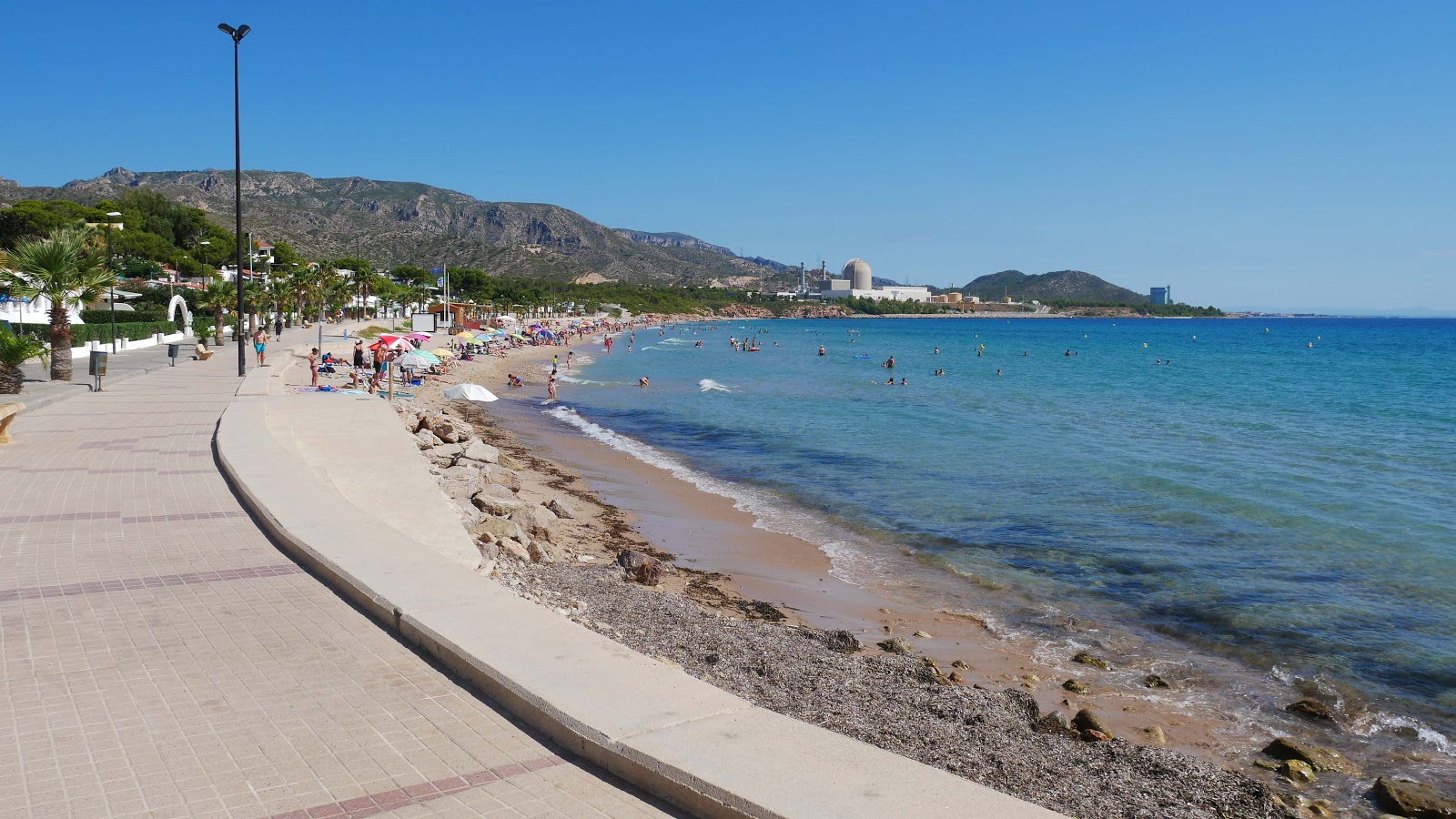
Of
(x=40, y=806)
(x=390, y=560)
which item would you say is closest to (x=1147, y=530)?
(x=390, y=560)

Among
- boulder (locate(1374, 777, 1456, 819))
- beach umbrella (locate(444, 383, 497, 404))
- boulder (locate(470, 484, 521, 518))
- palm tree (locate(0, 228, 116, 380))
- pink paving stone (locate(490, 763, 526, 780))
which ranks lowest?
beach umbrella (locate(444, 383, 497, 404))

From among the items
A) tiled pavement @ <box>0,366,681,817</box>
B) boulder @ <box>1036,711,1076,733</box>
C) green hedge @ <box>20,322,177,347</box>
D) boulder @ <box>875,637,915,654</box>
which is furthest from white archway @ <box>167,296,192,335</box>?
boulder @ <box>1036,711,1076,733</box>

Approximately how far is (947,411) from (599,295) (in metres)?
142

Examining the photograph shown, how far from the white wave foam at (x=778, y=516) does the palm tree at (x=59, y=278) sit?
1362 cm

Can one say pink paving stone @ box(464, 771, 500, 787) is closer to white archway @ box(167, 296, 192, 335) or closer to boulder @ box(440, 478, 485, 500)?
boulder @ box(440, 478, 485, 500)

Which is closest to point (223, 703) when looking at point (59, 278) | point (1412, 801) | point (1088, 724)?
point (1088, 724)

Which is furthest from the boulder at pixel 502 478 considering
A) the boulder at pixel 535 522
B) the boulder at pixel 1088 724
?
the boulder at pixel 1088 724

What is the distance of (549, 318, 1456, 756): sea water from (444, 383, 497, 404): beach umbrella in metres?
2.74

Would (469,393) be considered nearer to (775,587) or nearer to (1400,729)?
(775,587)

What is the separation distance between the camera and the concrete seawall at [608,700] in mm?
4109

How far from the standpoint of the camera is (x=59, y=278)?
23906mm

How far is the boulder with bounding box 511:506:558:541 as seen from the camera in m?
12.8

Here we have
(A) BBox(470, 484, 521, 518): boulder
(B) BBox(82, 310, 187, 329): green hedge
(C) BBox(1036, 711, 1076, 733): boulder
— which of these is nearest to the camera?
(C) BBox(1036, 711, 1076, 733): boulder

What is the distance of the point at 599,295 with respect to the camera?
17225 cm
